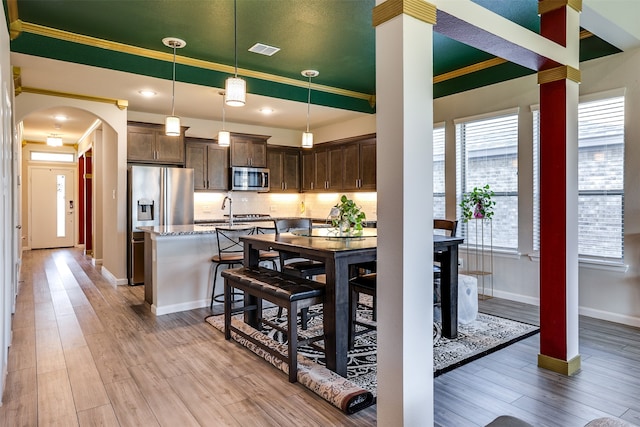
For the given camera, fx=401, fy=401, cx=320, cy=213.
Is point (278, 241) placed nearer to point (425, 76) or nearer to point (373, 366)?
point (373, 366)

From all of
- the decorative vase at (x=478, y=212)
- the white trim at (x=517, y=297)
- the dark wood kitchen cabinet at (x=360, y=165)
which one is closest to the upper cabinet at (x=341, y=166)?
the dark wood kitchen cabinet at (x=360, y=165)

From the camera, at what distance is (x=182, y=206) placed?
20.4ft

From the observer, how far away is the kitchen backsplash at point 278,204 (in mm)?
7117

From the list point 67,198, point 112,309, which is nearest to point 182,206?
point 112,309

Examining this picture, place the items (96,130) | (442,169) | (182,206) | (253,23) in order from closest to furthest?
(253,23) < (442,169) < (182,206) < (96,130)

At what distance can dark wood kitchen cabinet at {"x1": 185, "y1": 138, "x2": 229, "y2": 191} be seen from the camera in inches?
264

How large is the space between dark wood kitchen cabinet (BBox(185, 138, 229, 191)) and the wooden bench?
3682mm

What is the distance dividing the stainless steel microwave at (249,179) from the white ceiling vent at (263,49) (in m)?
2.77

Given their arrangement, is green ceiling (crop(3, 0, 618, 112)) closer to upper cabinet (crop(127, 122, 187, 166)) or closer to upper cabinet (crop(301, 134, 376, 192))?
upper cabinet (crop(301, 134, 376, 192))

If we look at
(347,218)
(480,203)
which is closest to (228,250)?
(347,218)

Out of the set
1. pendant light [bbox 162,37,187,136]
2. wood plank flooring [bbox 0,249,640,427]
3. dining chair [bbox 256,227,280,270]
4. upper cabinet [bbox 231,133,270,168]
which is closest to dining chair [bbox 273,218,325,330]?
dining chair [bbox 256,227,280,270]

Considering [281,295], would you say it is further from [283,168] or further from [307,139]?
[283,168]

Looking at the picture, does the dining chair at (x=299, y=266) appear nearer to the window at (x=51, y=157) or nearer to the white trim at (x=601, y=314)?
the white trim at (x=601, y=314)

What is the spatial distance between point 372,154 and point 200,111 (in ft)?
9.38
